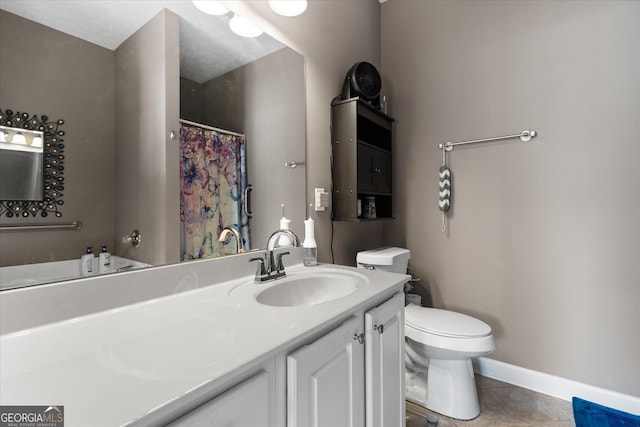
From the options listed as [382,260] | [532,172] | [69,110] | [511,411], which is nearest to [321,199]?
[382,260]

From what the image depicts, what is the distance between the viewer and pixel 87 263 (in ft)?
2.67

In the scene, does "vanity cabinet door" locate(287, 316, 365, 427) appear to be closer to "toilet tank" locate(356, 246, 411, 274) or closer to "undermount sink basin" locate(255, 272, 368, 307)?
"undermount sink basin" locate(255, 272, 368, 307)

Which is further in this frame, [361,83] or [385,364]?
[361,83]

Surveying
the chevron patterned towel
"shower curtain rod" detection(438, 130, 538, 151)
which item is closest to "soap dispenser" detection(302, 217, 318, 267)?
the chevron patterned towel

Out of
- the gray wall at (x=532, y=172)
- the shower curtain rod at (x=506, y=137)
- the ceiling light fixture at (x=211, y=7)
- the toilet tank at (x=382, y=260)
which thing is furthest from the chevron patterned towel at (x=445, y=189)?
the ceiling light fixture at (x=211, y=7)

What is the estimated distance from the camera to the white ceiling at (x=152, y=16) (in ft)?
2.55

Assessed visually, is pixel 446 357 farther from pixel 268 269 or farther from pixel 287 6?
pixel 287 6

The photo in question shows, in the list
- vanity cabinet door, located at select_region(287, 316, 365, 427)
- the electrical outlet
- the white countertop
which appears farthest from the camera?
the electrical outlet

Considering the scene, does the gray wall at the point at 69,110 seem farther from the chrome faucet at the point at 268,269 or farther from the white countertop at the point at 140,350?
the chrome faucet at the point at 268,269

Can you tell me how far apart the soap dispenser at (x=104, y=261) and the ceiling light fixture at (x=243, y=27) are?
100cm

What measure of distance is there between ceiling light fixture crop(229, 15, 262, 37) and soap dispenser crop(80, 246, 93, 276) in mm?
1015

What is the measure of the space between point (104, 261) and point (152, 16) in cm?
80

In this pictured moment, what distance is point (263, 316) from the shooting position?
76 cm

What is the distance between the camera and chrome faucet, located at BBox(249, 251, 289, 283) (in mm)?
1126
